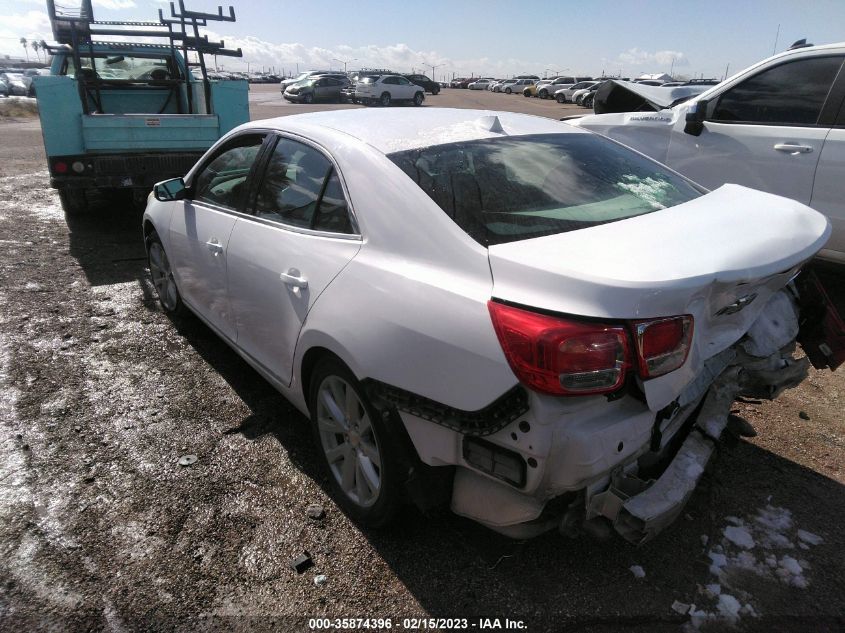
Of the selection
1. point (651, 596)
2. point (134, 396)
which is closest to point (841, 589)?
point (651, 596)

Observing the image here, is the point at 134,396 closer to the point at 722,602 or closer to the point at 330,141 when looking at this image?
the point at 330,141

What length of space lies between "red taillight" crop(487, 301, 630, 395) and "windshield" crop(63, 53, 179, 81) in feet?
28.5

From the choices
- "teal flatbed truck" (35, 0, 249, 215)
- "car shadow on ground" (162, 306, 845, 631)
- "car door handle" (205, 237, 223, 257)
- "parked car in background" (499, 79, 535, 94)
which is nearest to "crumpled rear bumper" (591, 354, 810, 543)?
"car shadow on ground" (162, 306, 845, 631)

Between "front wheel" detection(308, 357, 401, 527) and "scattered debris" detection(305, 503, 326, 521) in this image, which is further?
"scattered debris" detection(305, 503, 326, 521)

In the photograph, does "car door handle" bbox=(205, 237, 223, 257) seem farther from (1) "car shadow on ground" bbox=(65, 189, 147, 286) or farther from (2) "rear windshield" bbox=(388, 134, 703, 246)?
(1) "car shadow on ground" bbox=(65, 189, 147, 286)

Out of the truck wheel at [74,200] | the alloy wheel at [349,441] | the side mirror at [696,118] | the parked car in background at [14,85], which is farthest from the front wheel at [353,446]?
the parked car in background at [14,85]

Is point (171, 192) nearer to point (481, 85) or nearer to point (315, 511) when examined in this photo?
point (315, 511)

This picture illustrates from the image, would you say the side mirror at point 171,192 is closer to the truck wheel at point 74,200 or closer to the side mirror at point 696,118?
the side mirror at point 696,118

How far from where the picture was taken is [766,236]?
2.14 m

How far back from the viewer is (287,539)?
8.25ft

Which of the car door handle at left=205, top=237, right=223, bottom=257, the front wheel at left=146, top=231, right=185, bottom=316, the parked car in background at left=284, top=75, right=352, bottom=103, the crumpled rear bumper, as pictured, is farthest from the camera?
the parked car in background at left=284, top=75, right=352, bottom=103

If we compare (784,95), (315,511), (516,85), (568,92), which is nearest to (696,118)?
(784,95)

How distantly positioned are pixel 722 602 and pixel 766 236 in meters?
1.33

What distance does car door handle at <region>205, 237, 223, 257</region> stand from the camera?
11.0ft
